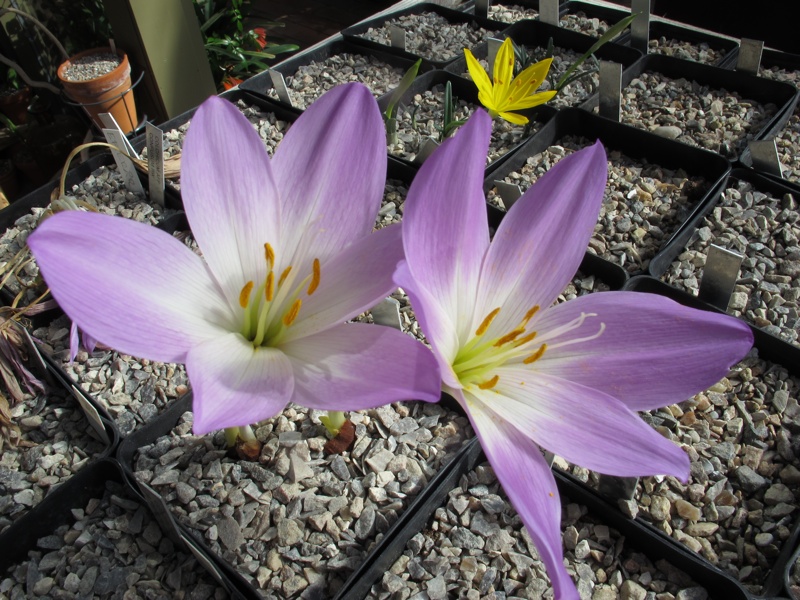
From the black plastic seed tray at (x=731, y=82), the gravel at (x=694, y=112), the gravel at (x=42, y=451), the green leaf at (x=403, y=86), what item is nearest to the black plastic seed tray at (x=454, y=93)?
the green leaf at (x=403, y=86)

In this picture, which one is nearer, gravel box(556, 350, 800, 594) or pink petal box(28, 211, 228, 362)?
pink petal box(28, 211, 228, 362)

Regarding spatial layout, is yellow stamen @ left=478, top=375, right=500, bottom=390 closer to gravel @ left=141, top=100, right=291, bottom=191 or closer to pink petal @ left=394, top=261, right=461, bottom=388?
pink petal @ left=394, top=261, right=461, bottom=388

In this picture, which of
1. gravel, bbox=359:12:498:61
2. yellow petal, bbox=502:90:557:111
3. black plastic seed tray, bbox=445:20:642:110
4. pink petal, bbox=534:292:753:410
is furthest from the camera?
gravel, bbox=359:12:498:61

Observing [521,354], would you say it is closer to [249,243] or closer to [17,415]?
[249,243]

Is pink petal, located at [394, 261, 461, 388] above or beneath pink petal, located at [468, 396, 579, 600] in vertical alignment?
above

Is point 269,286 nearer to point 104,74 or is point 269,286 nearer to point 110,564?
point 110,564

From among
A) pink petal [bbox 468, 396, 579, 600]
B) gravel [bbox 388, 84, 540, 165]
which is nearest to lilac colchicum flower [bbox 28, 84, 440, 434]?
pink petal [bbox 468, 396, 579, 600]

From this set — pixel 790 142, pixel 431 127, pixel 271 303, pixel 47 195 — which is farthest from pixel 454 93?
pixel 271 303
